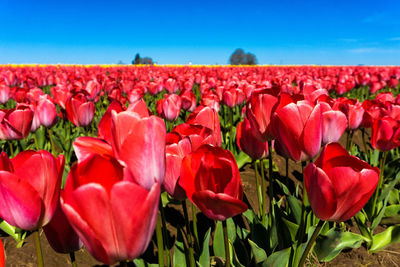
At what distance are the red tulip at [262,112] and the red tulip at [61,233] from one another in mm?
875

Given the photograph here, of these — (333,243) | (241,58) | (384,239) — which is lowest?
(384,239)

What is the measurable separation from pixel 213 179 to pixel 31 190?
0.46 m

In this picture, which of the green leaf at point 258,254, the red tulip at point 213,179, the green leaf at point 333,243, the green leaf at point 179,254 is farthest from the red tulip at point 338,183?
the green leaf at point 333,243

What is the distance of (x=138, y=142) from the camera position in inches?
28.5

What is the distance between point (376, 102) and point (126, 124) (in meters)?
2.39

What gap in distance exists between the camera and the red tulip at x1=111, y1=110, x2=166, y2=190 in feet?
2.33

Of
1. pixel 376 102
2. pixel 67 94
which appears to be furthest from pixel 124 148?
pixel 67 94

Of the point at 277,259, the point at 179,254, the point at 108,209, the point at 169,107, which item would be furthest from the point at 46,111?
the point at 108,209

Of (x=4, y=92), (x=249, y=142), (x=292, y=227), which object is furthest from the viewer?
(x=4, y=92)

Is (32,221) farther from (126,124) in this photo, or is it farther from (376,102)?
(376,102)

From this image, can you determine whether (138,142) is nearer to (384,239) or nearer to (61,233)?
(61,233)

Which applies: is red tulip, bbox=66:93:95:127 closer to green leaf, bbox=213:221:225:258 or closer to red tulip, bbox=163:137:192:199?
green leaf, bbox=213:221:225:258

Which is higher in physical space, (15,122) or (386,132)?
(15,122)

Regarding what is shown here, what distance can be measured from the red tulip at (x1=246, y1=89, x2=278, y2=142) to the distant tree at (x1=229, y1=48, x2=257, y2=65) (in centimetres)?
5386
